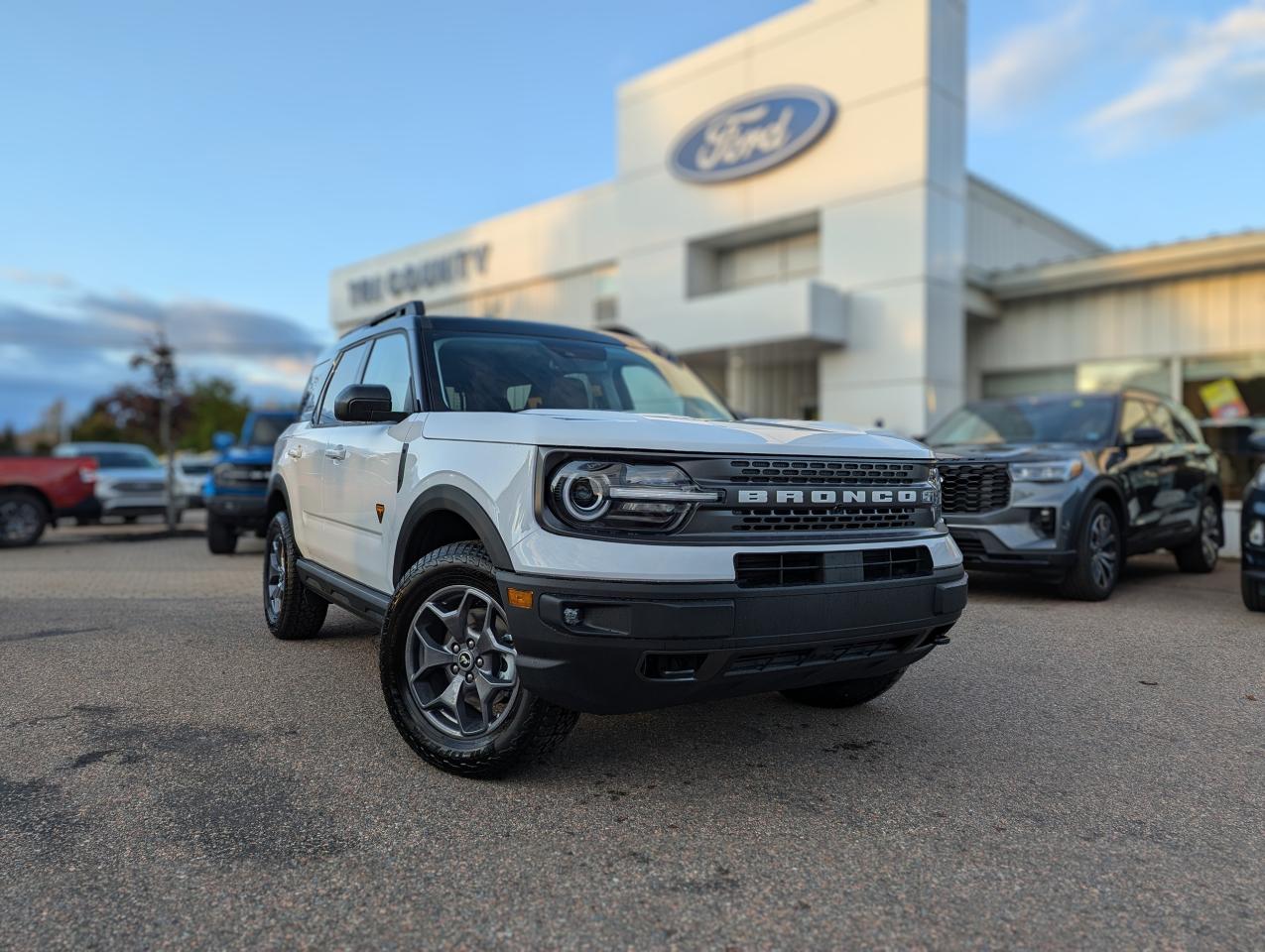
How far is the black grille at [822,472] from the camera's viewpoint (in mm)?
3068

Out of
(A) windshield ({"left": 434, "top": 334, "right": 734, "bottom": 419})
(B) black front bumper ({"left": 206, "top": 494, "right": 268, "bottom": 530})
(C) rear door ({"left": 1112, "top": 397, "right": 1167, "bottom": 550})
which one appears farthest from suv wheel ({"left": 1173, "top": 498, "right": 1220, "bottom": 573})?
(B) black front bumper ({"left": 206, "top": 494, "right": 268, "bottom": 530})

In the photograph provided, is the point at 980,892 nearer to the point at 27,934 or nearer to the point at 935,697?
the point at 935,697

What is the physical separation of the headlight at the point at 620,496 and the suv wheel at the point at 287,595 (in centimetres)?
292

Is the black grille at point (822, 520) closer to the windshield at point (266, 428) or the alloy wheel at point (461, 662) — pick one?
the alloy wheel at point (461, 662)

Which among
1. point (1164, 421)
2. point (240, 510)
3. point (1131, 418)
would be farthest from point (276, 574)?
point (1164, 421)

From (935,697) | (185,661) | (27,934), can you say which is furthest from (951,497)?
(27,934)

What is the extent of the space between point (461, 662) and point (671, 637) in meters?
0.91

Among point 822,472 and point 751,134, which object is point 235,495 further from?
point 751,134

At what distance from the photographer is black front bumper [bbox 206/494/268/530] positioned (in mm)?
10797

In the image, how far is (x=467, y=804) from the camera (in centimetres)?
307

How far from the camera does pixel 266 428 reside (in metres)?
12.2

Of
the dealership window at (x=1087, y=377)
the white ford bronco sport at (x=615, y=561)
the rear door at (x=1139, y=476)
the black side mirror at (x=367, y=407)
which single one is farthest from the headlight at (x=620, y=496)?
Result: the dealership window at (x=1087, y=377)

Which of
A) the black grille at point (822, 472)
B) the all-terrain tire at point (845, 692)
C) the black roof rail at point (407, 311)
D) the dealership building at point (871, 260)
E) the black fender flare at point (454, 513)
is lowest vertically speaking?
the all-terrain tire at point (845, 692)

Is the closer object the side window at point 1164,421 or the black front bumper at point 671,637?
the black front bumper at point 671,637
